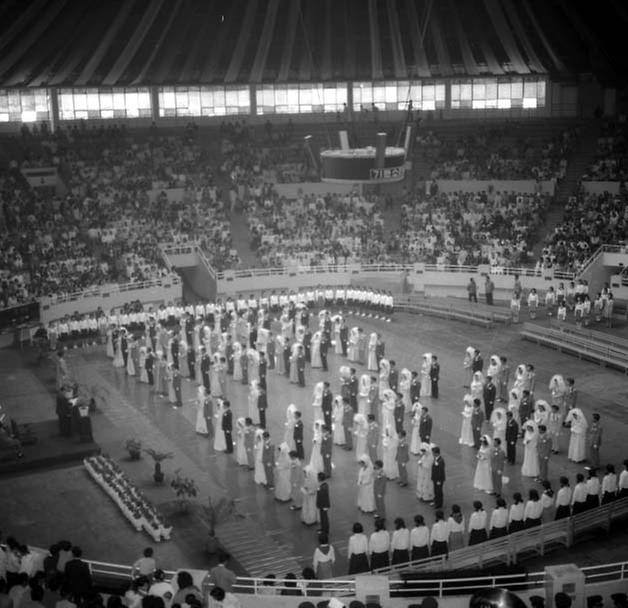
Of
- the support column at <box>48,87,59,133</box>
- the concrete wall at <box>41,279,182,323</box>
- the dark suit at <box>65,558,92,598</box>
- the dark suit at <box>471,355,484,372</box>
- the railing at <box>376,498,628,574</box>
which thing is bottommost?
the railing at <box>376,498,628,574</box>

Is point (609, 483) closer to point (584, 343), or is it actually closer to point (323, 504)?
point (323, 504)

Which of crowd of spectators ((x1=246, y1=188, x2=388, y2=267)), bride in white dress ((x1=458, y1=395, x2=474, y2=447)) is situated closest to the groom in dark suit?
bride in white dress ((x1=458, y1=395, x2=474, y2=447))

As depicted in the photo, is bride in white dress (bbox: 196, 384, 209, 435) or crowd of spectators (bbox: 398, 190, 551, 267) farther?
crowd of spectators (bbox: 398, 190, 551, 267)

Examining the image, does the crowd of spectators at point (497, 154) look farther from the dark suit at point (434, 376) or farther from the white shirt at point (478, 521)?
the white shirt at point (478, 521)

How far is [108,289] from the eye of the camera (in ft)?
121

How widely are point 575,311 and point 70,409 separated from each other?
58.1 ft

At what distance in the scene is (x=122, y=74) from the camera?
142 ft

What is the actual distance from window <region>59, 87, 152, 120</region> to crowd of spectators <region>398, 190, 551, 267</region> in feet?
48.0

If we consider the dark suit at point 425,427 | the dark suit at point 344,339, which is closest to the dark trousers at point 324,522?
the dark suit at point 425,427

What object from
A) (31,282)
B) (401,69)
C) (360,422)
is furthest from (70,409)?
(401,69)

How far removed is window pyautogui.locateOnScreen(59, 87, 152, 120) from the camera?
4894 centimetres

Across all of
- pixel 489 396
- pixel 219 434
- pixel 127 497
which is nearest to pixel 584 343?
pixel 489 396

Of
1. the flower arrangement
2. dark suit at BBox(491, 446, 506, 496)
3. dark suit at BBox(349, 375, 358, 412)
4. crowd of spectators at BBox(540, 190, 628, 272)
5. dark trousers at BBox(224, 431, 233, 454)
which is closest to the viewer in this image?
the flower arrangement

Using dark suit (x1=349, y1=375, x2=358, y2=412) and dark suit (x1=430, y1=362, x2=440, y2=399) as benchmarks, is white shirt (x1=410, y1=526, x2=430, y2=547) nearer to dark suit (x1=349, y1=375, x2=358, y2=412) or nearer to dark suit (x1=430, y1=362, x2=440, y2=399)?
dark suit (x1=349, y1=375, x2=358, y2=412)
